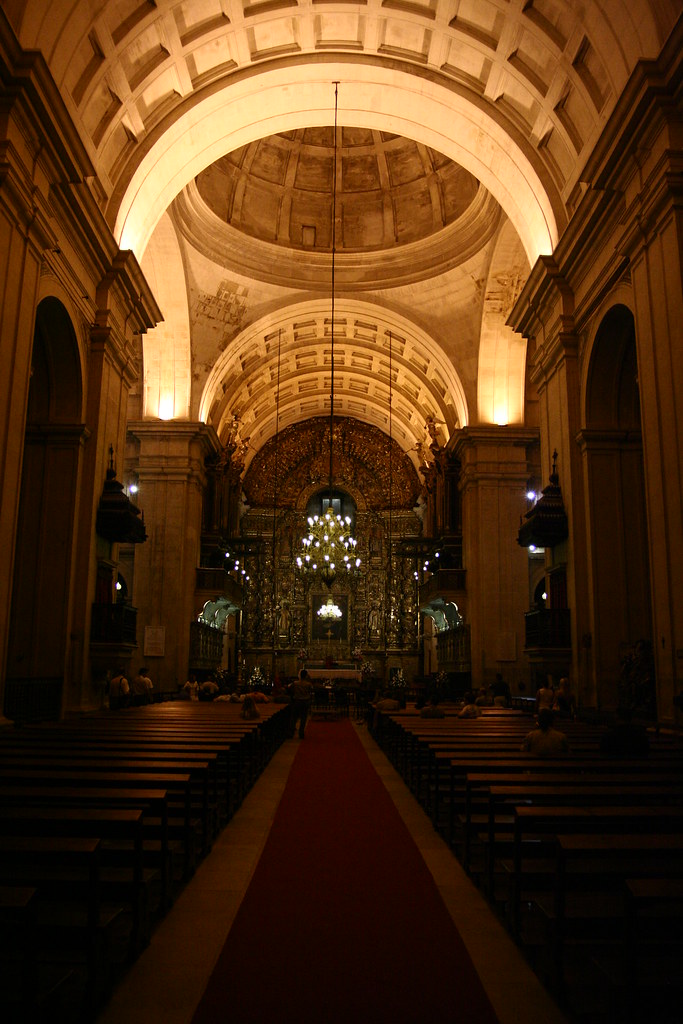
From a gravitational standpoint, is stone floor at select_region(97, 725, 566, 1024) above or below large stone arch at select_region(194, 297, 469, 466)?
below

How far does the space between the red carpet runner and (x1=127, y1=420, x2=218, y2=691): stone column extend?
1516 cm

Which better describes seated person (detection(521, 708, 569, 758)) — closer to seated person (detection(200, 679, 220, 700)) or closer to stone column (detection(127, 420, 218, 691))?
seated person (detection(200, 679, 220, 700))

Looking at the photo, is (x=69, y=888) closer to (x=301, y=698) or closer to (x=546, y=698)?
(x=546, y=698)

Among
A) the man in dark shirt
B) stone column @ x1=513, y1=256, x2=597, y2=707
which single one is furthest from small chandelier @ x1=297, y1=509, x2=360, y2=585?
stone column @ x1=513, y1=256, x2=597, y2=707

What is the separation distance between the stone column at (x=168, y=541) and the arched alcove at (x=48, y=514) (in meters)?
8.76

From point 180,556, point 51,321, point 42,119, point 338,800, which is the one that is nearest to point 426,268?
point 180,556

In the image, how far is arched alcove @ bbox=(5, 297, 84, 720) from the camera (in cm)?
1213

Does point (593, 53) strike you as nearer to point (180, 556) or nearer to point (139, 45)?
point (139, 45)

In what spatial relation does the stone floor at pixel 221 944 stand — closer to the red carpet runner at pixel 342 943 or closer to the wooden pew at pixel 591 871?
the red carpet runner at pixel 342 943

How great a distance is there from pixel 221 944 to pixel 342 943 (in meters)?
Answer: 0.55

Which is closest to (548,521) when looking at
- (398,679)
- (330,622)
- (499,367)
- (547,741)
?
(547,741)

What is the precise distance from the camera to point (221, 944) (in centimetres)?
374

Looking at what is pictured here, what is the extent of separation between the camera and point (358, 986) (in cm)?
323

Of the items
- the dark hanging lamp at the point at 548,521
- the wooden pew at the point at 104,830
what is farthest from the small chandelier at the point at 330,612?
the wooden pew at the point at 104,830
